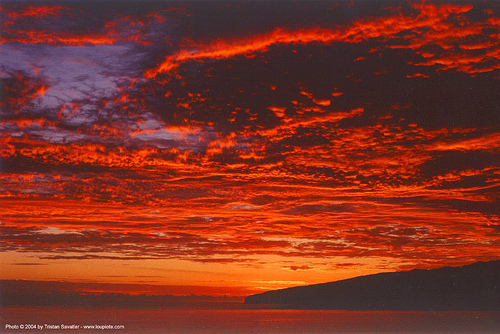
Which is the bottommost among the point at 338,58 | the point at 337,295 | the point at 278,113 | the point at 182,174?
the point at 337,295

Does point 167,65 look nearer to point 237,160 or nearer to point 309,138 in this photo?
point 237,160

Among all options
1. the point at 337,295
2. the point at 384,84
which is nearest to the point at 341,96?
the point at 384,84

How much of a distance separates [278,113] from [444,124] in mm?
3465

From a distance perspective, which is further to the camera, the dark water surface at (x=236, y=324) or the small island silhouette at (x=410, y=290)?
the small island silhouette at (x=410, y=290)

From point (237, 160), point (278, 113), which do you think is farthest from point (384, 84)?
point (237, 160)

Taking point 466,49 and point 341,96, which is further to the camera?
point 341,96

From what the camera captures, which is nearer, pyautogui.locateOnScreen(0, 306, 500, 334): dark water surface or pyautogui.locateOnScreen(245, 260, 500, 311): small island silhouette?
pyautogui.locateOnScreen(0, 306, 500, 334): dark water surface

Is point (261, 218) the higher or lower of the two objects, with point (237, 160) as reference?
lower

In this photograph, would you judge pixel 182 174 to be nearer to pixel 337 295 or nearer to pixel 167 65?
pixel 167 65

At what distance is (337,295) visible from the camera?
3111 cm

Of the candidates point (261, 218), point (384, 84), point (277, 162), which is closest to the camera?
point (384, 84)

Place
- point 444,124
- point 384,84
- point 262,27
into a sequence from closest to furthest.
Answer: point 262,27, point 384,84, point 444,124

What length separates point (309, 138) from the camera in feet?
29.8

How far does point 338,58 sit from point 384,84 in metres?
1.06
